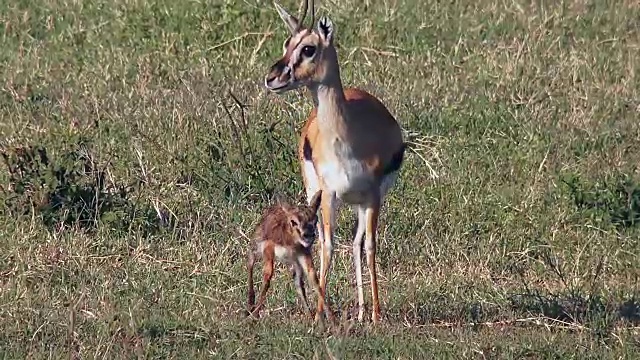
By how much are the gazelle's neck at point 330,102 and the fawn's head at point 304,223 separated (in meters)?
0.40

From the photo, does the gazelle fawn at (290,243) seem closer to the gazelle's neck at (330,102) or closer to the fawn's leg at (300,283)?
the fawn's leg at (300,283)

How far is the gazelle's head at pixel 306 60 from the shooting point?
21.7 ft

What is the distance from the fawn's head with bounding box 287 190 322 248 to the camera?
6.43 m

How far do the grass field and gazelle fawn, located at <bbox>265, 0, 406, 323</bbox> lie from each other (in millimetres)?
396

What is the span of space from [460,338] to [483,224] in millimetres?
2028

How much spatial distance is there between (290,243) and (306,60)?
0.84 meters

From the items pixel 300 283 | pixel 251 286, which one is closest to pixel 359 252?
pixel 300 283

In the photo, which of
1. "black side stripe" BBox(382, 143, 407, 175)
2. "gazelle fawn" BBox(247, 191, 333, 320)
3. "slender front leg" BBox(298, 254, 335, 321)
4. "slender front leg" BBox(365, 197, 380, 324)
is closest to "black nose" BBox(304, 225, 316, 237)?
"gazelle fawn" BBox(247, 191, 333, 320)

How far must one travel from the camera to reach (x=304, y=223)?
6.46 m

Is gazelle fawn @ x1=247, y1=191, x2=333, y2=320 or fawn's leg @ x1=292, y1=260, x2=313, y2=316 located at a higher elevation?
gazelle fawn @ x1=247, y1=191, x2=333, y2=320

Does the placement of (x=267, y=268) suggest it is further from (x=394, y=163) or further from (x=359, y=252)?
(x=394, y=163)

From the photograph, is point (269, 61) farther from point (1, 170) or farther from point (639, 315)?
point (639, 315)

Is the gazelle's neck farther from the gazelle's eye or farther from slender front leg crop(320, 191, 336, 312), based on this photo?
slender front leg crop(320, 191, 336, 312)

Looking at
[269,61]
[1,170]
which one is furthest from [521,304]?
[269,61]
